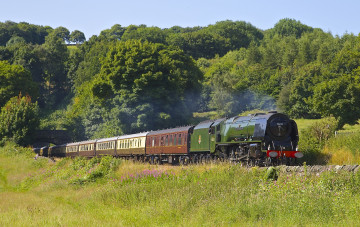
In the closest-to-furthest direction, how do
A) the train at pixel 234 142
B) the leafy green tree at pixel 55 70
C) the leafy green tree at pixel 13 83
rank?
the train at pixel 234 142
the leafy green tree at pixel 13 83
the leafy green tree at pixel 55 70

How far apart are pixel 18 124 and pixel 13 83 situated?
2683 centimetres

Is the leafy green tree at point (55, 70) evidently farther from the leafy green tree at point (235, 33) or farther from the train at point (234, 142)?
the train at point (234, 142)

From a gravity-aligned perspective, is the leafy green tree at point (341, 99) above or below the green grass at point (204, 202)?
above

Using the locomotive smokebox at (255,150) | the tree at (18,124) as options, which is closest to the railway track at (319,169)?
the locomotive smokebox at (255,150)

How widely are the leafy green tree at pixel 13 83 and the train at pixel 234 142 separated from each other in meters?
55.9

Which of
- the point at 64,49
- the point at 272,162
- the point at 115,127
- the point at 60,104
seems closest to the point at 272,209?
the point at 272,162

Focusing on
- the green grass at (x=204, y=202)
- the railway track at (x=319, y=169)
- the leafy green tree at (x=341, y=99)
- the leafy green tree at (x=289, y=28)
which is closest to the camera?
the green grass at (x=204, y=202)

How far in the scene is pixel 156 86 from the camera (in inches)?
2483

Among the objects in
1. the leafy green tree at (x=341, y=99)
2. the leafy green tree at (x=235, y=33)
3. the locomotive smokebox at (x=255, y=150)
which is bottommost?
the locomotive smokebox at (x=255, y=150)

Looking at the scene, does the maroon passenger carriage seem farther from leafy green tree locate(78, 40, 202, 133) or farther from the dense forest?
the dense forest

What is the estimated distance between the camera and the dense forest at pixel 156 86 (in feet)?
200

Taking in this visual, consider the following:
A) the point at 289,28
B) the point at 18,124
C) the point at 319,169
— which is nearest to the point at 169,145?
the point at 319,169

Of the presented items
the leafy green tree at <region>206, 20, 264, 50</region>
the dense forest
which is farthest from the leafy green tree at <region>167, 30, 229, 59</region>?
the dense forest

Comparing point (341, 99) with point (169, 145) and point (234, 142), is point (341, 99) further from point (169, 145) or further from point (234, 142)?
point (234, 142)
